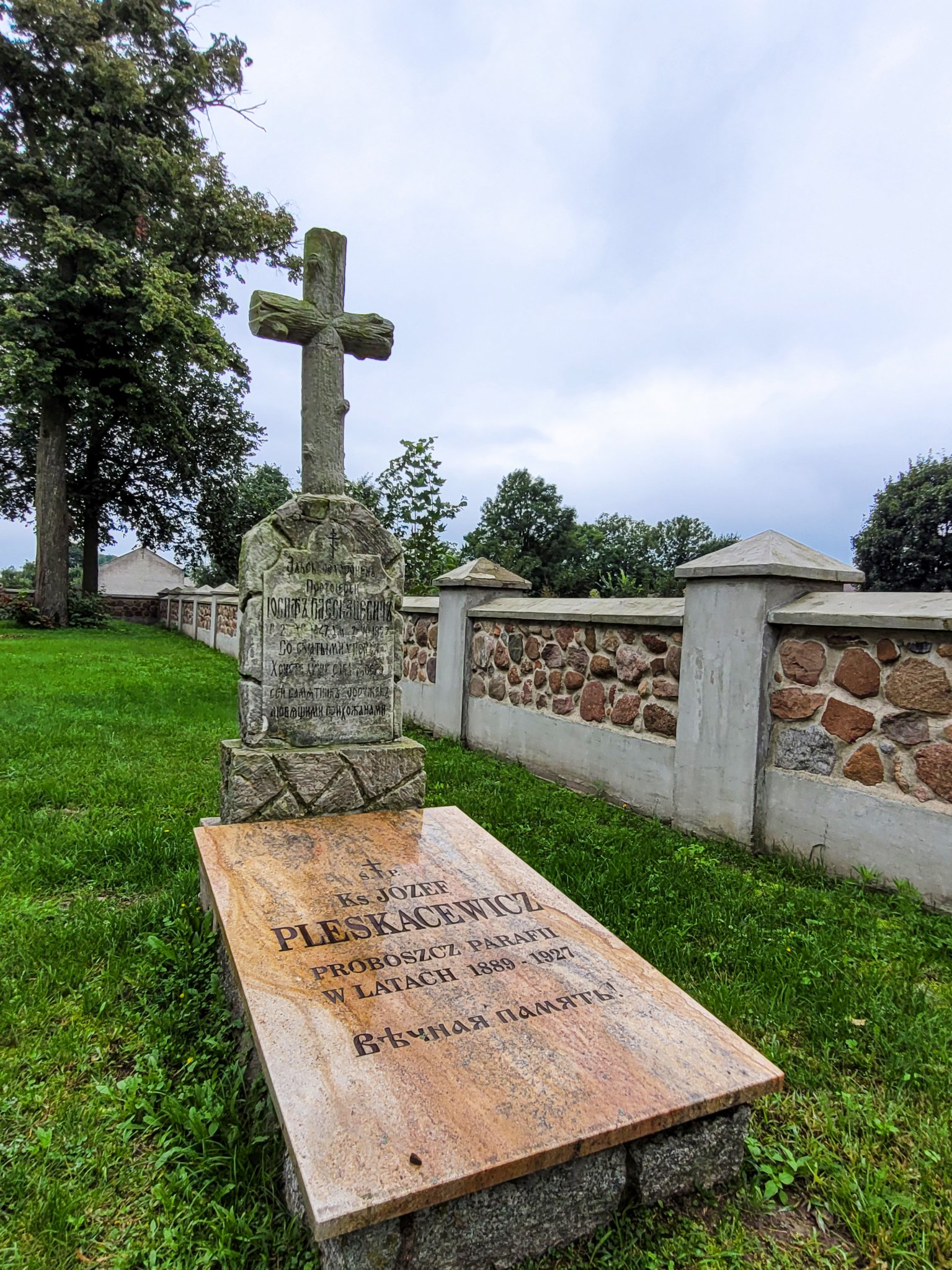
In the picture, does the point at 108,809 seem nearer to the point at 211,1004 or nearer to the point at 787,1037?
the point at 211,1004

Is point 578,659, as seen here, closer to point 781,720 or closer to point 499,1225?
point 781,720

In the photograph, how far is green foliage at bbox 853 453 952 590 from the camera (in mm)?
27609

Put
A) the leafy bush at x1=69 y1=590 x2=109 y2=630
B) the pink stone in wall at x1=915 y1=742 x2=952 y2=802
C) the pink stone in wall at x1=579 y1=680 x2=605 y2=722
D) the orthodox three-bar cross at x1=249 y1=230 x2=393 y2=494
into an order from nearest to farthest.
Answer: the pink stone in wall at x1=915 y1=742 x2=952 y2=802 < the orthodox three-bar cross at x1=249 y1=230 x2=393 y2=494 < the pink stone in wall at x1=579 y1=680 x2=605 y2=722 < the leafy bush at x1=69 y1=590 x2=109 y2=630

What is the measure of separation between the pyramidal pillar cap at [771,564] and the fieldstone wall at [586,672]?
52 cm

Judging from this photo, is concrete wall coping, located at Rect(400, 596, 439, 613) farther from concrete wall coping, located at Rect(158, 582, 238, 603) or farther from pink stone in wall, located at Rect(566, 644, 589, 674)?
concrete wall coping, located at Rect(158, 582, 238, 603)

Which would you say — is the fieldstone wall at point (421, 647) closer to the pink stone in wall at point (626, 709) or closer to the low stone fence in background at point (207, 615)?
the pink stone in wall at point (626, 709)

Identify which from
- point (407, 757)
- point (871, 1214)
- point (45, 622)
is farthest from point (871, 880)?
point (45, 622)

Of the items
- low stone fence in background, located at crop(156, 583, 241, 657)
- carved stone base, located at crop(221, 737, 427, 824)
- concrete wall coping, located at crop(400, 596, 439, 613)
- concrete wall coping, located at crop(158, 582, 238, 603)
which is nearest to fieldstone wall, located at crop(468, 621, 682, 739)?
concrete wall coping, located at crop(400, 596, 439, 613)

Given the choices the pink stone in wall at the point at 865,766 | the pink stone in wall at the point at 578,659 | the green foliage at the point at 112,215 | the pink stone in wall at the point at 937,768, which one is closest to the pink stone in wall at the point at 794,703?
the pink stone in wall at the point at 865,766

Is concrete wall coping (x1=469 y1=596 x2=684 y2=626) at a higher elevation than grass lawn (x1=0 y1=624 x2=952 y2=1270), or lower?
higher

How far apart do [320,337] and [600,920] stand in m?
3.18

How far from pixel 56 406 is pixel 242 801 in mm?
19137

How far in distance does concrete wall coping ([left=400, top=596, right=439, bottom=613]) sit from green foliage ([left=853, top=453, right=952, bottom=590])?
2536cm

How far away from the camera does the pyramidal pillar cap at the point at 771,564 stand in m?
3.84
